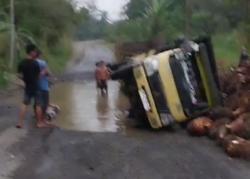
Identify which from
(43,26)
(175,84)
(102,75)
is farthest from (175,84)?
(43,26)

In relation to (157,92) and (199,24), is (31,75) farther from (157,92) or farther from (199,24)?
(199,24)

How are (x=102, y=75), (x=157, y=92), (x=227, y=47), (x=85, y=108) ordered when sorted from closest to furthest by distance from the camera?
(x=157, y=92) → (x=85, y=108) → (x=102, y=75) → (x=227, y=47)

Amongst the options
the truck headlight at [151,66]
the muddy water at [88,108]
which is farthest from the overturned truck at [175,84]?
the muddy water at [88,108]

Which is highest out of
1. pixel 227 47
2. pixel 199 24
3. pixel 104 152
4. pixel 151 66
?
pixel 199 24

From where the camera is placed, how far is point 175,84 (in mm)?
14328

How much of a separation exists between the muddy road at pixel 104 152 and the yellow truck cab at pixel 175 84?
43 cm

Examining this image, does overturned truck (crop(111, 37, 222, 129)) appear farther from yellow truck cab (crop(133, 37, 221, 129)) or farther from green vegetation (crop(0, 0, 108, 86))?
green vegetation (crop(0, 0, 108, 86))

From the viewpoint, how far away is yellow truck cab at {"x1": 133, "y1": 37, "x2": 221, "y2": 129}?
14234mm

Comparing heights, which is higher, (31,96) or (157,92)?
(31,96)

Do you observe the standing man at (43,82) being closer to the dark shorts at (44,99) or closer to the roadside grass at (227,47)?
the dark shorts at (44,99)

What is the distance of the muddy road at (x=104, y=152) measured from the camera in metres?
9.77

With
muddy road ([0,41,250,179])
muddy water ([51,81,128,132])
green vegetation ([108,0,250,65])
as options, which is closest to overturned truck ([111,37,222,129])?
muddy road ([0,41,250,179])

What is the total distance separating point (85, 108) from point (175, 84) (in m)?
5.14

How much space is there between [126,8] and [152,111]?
169ft
